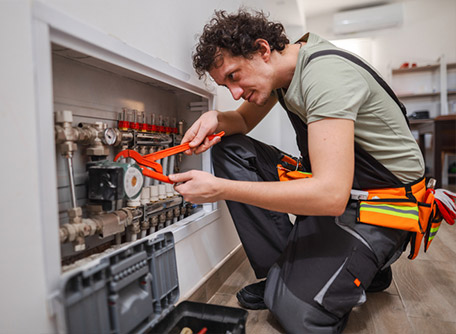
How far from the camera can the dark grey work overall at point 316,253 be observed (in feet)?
3.01

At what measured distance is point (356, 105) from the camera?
2.70 ft

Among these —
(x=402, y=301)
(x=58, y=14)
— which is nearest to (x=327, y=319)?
(x=402, y=301)

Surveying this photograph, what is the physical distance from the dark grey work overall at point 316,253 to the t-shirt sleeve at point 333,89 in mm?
205

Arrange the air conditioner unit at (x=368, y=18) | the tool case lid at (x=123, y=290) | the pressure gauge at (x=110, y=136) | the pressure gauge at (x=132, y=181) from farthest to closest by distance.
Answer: the air conditioner unit at (x=368, y=18) → the pressure gauge at (x=110, y=136) → the pressure gauge at (x=132, y=181) → the tool case lid at (x=123, y=290)

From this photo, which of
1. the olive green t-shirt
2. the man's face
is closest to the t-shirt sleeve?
the olive green t-shirt

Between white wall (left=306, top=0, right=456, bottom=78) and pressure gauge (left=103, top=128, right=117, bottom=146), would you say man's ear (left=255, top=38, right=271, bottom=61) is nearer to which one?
pressure gauge (left=103, top=128, right=117, bottom=146)

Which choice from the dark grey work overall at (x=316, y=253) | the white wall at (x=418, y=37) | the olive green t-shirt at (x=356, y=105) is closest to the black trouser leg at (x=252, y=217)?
the dark grey work overall at (x=316, y=253)

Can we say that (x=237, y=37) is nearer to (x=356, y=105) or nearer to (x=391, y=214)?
(x=356, y=105)

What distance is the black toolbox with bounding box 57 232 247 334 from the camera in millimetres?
581

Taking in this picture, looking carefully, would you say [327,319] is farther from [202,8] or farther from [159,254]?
[202,8]

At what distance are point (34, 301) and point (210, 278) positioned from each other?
69 centimetres

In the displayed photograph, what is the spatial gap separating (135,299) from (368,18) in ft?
15.1

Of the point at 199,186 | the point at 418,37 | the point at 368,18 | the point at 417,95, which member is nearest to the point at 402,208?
the point at 199,186

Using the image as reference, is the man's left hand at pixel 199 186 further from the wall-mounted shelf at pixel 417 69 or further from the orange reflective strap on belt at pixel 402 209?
the wall-mounted shelf at pixel 417 69
